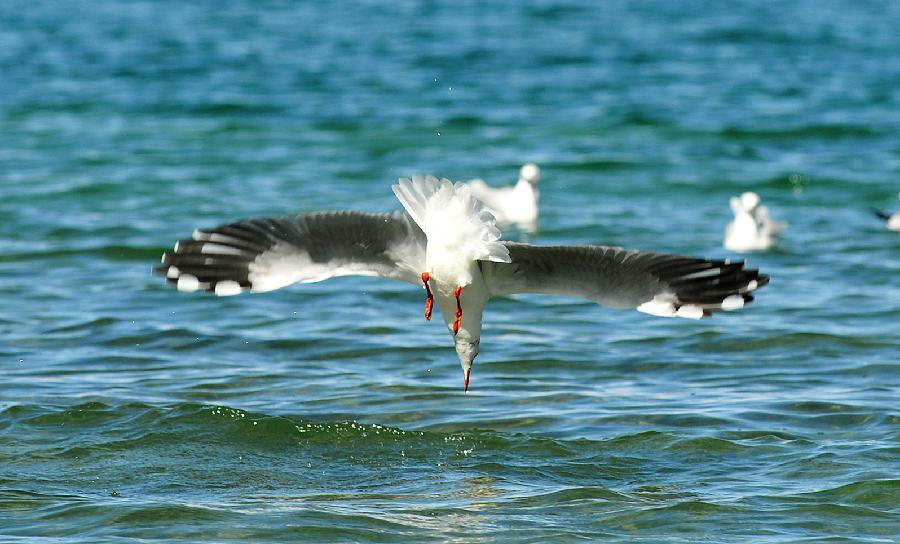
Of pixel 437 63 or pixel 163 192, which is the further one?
pixel 437 63

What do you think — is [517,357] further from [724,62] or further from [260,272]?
[724,62]

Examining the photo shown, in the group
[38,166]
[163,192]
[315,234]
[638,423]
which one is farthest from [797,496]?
[38,166]

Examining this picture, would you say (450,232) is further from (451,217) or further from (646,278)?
(646,278)

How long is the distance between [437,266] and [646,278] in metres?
0.89

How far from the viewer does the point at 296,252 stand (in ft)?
21.1

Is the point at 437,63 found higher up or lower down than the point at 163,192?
higher up

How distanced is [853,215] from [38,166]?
8.50 meters

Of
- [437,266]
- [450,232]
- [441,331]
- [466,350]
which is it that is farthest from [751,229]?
[450,232]

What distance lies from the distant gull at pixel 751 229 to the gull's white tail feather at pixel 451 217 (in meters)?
6.80

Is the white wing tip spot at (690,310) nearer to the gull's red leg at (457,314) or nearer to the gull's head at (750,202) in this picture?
the gull's red leg at (457,314)

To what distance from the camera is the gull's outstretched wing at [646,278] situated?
6199 millimetres

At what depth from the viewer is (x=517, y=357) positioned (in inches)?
356

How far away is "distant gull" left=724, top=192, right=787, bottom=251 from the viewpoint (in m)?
12.4

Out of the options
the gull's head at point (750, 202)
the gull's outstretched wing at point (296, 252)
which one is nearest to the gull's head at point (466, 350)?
the gull's outstretched wing at point (296, 252)
